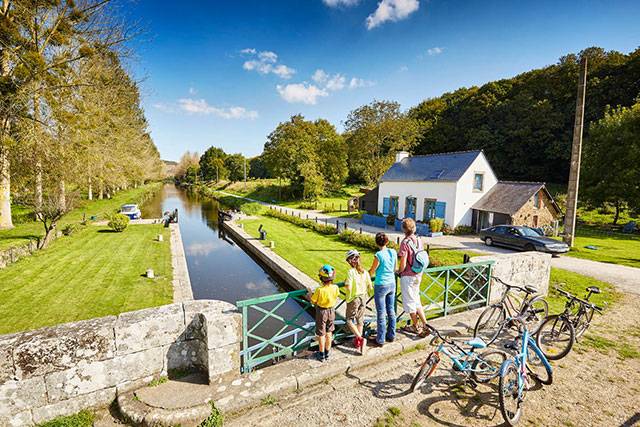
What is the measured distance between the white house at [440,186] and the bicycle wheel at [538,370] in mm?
18464

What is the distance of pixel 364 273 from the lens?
5.10 m

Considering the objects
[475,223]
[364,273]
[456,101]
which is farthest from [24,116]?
[456,101]

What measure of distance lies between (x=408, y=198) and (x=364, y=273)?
73.9ft

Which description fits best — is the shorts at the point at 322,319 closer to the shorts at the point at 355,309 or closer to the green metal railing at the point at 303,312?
the green metal railing at the point at 303,312

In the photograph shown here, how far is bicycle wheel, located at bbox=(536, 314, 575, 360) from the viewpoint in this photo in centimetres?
537

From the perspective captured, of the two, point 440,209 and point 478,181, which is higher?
point 478,181

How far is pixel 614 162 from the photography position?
24.7 metres

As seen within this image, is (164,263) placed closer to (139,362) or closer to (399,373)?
(139,362)

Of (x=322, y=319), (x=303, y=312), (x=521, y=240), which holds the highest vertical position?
(x=322, y=319)

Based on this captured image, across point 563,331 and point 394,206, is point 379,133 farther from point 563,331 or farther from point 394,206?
point 563,331

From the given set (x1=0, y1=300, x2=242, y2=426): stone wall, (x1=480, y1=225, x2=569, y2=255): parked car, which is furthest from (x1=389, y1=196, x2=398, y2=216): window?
(x1=0, y1=300, x2=242, y2=426): stone wall

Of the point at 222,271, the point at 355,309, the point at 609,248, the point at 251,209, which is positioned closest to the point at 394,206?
the point at 609,248

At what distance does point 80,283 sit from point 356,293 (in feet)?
34.6

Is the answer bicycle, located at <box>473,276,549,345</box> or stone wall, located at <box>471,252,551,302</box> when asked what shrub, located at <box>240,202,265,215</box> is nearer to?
stone wall, located at <box>471,252,551,302</box>
